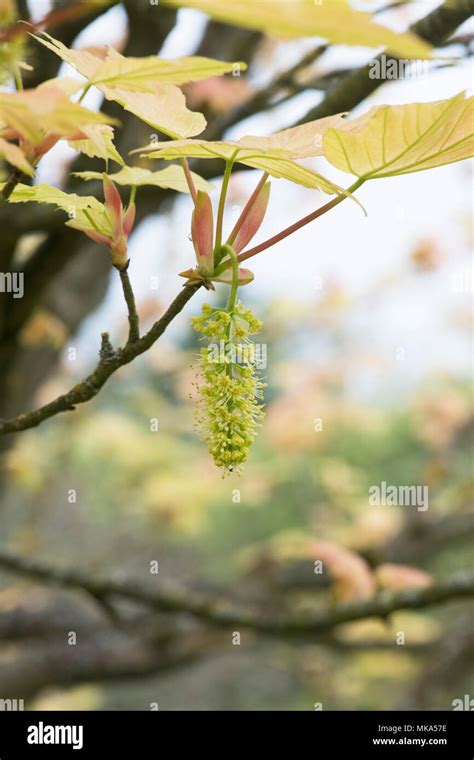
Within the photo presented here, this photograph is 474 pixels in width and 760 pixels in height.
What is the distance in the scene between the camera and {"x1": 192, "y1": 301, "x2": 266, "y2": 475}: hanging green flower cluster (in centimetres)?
49

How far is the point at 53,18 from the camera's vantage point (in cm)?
32

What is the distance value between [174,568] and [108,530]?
571 mm

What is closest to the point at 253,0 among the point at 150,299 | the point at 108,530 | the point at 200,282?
the point at 200,282

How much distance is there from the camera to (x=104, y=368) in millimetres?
551

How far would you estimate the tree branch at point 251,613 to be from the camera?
1.12 metres

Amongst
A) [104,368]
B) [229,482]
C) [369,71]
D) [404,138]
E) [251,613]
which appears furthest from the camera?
[229,482]

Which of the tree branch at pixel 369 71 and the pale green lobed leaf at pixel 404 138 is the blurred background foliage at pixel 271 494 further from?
the pale green lobed leaf at pixel 404 138

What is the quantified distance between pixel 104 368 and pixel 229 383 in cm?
11

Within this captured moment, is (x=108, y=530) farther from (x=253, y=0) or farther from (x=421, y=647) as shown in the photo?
(x=253, y=0)

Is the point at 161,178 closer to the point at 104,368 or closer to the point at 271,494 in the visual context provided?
the point at 104,368

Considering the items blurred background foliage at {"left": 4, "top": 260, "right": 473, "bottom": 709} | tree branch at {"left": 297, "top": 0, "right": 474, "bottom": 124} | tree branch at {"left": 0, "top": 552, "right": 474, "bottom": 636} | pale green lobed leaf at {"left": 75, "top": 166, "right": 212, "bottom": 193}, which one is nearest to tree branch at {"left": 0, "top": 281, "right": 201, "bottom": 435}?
pale green lobed leaf at {"left": 75, "top": 166, "right": 212, "bottom": 193}

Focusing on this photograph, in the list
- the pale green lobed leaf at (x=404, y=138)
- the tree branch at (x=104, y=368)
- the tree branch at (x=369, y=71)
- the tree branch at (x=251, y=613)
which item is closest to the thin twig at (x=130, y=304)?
the tree branch at (x=104, y=368)

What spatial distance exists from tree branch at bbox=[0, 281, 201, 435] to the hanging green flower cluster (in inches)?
0.7

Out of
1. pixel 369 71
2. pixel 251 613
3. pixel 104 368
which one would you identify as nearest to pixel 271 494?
pixel 251 613
